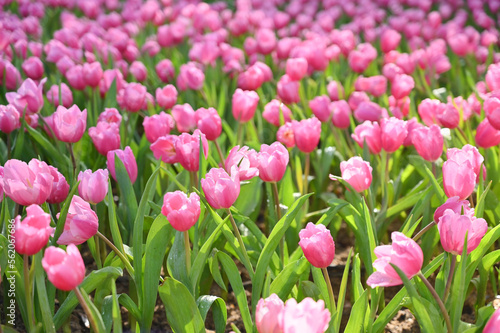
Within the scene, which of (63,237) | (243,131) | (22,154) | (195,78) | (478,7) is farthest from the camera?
(478,7)

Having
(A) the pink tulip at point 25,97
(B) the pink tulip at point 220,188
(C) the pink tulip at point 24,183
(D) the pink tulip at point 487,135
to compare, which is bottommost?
(D) the pink tulip at point 487,135

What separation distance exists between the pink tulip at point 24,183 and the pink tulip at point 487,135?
1167 mm

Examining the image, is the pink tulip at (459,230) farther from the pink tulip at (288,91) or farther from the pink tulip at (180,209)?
the pink tulip at (288,91)

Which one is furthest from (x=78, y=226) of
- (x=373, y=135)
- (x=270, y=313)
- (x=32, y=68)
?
(x=32, y=68)

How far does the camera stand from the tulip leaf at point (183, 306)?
130 cm

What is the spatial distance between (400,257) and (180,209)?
0.45m

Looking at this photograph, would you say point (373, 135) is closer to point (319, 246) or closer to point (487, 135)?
point (487, 135)

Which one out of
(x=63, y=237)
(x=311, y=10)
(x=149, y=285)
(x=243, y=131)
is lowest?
(x=311, y=10)

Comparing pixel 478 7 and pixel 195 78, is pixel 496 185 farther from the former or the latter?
pixel 478 7

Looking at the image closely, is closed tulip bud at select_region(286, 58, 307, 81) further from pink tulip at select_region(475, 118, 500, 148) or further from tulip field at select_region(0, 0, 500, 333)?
pink tulip at select_region(475, 118, 500, 148)

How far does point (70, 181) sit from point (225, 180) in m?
0.67

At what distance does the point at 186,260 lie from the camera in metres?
1.44

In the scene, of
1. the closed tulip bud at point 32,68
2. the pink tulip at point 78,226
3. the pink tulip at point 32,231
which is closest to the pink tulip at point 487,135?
the pink tulip at point 78,226

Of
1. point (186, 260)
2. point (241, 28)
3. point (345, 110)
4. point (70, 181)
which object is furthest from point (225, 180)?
point (241, 28)
